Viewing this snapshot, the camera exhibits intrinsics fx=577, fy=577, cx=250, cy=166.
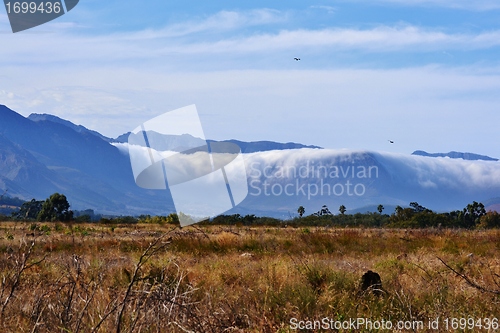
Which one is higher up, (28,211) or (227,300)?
(28,211)

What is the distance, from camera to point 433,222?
2753 inches

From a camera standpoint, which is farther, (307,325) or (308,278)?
(308,278)

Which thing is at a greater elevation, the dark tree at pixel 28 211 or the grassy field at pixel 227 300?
the dark tree at pixel 28 211

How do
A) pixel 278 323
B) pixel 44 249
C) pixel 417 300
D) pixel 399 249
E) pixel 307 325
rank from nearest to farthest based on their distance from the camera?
pixel 307 325 < pixel 278 323 < pixel 417 300 < pixel 44 249 < pixel 399 249

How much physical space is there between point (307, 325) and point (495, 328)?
197 centimetres

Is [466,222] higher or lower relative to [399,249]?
lower

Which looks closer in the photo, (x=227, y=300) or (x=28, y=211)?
(x=28, y=211)

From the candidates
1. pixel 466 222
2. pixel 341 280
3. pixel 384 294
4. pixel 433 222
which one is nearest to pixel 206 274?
pixel 341 280

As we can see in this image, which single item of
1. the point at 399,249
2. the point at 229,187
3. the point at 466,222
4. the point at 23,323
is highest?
the point at 229,187

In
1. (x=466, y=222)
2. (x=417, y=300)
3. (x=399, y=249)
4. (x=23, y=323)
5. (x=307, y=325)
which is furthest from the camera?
(x=466, y=222)

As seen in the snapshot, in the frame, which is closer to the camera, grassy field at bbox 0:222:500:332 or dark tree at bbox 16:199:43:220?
grassy field at bbox 0:222:500:332

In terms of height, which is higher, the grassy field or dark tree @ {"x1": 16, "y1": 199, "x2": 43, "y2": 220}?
dark tree @ {"x1": 16, "y1": 199, "x2": 43, "y2": 220}

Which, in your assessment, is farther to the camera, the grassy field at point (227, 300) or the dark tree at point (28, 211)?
the dark tree at point (28, 211)

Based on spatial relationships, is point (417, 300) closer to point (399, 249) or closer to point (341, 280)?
point (341, 280)
